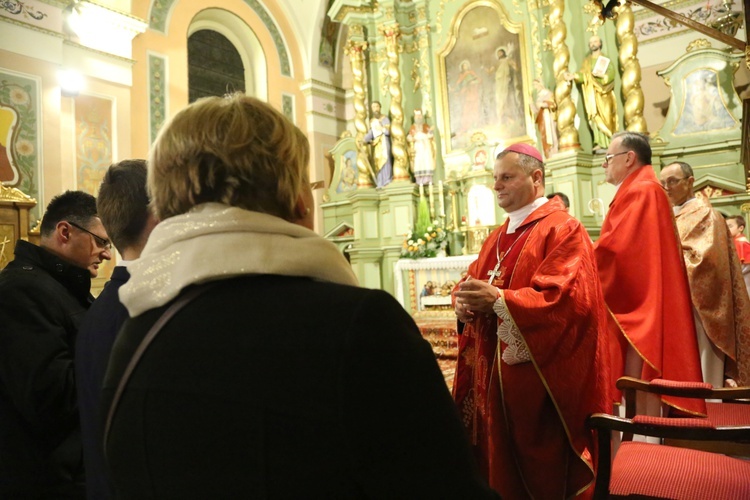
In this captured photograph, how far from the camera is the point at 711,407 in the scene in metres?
2.93

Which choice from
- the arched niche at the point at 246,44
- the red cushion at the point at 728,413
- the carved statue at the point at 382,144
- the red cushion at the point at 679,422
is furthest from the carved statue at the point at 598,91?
the red cushion at the point at 679,422

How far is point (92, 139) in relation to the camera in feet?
28.2

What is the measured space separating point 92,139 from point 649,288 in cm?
825

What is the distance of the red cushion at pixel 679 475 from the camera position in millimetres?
1888

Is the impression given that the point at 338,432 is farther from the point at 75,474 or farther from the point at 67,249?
the point at 67,249

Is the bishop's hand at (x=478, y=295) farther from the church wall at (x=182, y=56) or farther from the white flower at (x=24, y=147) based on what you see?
the church wall at (x=182, y=56)

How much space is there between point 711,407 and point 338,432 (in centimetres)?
286

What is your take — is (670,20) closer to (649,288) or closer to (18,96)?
(649,288)

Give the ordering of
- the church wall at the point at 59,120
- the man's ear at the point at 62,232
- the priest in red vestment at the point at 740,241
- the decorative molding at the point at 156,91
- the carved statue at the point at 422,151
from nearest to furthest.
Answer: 1. the man's ear at the point at 62,232
2. the priest in red vestment at the point at 740,241
3. the church wall at the point at 59,120
4. the carved statue at the point at 422,151
5. the decorative molding at the point at 156,91

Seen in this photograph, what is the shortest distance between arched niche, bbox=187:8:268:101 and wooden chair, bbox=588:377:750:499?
34.5ft

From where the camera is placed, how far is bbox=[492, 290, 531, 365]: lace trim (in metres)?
2.30

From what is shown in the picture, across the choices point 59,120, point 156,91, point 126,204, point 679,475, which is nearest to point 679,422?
point 679,475

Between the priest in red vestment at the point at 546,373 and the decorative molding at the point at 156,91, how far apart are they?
8727mm

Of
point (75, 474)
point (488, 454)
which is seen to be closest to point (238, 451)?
point (75, 474)
